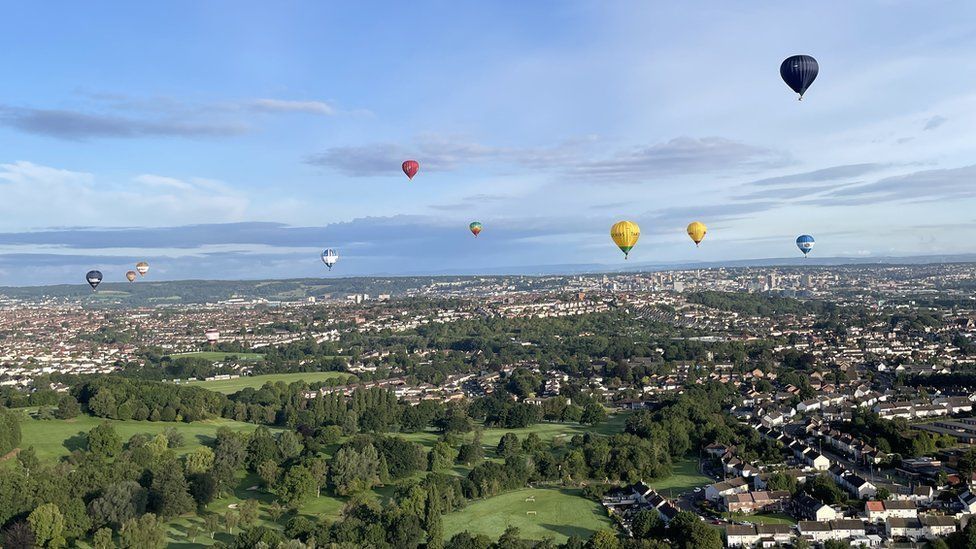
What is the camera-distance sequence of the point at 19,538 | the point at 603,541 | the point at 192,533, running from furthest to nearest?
the point at 192,533 < the point at 19,538 < the point at 603,541

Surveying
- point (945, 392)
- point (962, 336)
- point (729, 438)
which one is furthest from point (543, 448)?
point (962, 336)

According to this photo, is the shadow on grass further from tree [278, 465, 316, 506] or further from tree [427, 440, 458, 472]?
tree [427, 440, 458, 472]

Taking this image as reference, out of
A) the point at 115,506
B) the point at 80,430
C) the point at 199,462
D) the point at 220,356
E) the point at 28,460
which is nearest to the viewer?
the point at 115,506

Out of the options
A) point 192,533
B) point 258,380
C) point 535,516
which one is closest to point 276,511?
point 192,533

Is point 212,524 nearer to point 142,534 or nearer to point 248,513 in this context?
point 248,513

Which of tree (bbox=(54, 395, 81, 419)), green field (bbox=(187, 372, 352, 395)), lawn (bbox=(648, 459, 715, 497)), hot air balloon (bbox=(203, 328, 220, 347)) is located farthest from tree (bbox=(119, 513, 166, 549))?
hot air balloon (bbox=(203, 328, 220, 347))

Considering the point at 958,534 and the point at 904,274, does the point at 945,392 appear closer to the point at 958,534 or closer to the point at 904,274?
the point at 958,534

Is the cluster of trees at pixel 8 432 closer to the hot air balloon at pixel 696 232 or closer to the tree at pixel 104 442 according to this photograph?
the tree at pixel 104 442
